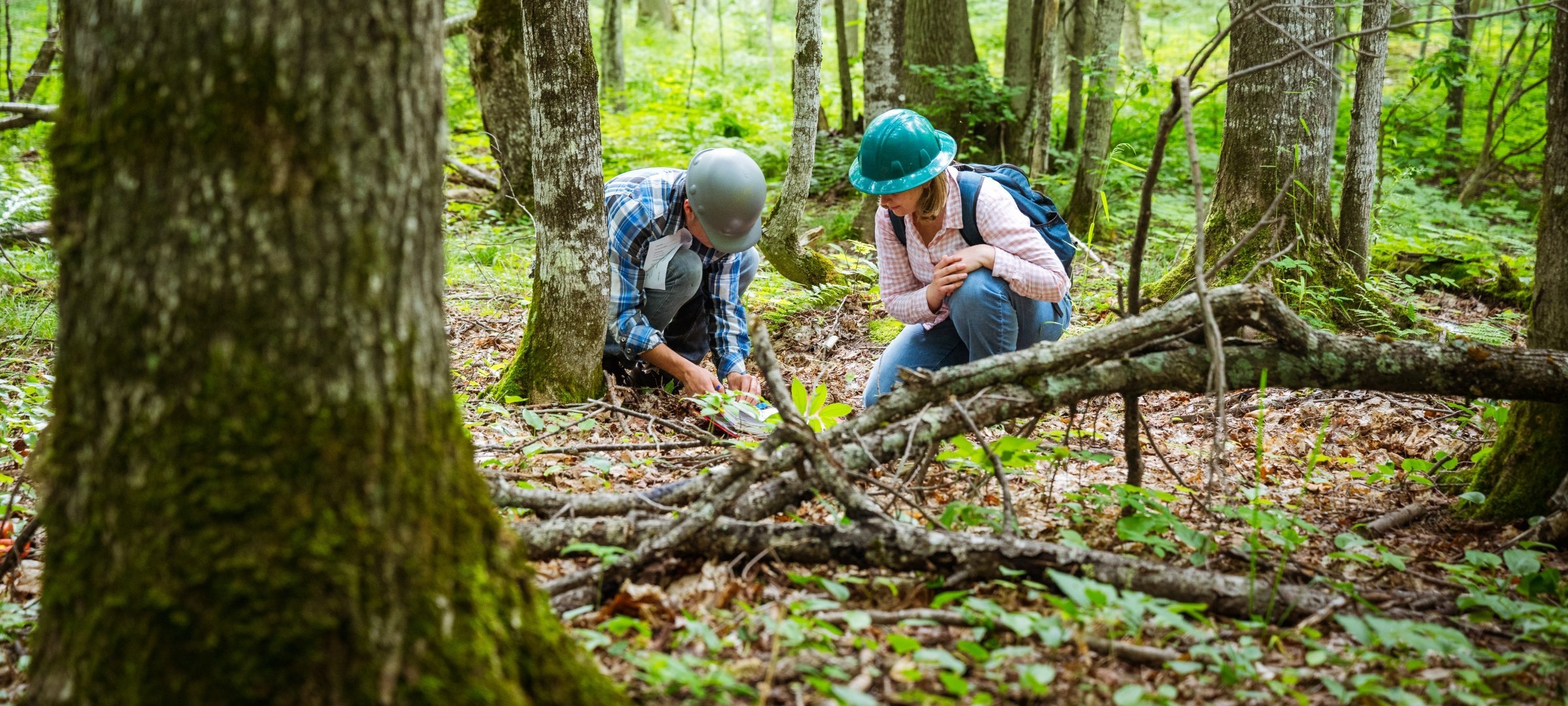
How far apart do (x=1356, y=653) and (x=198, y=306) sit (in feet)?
8.10

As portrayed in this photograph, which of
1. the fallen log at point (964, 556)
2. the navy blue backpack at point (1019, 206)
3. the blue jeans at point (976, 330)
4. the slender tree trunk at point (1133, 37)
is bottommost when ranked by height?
the fallen log at point (964, 556)

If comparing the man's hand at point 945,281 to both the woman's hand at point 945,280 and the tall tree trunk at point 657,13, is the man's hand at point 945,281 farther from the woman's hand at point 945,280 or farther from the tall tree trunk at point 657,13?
the tall tree trunk at point 657,13

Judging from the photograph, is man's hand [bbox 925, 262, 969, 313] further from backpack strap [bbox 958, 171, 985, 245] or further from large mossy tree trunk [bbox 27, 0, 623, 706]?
large mossy tree trunk [bbox 27, 0, 623, 706]

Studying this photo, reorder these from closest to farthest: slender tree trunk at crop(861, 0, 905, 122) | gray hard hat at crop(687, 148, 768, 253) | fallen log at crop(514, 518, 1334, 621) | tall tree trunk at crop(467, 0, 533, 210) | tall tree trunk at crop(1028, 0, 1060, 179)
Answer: fallen log at crop(514, 518, 1334, 621) → gray hard hat at crop(687, 148, 768, 253) → slender tree trunk at crop(861, 0, 905, 122) → tall tree trunk at crop(467, 0, 533, 210) → tall tree trunk at crop(1028, 0, 1060, 179)

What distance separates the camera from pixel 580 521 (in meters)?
2.39

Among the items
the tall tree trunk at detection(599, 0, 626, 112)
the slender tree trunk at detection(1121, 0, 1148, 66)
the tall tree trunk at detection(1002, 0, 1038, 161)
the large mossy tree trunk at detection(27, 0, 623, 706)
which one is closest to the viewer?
the large mossy tree trunk at detection(27, 0, 623, 706)

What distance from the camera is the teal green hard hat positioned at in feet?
12.5

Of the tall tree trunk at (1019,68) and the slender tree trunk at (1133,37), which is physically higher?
the slender tree trunk at (1133,37)

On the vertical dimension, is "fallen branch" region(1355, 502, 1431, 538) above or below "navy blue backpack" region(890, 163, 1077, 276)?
below

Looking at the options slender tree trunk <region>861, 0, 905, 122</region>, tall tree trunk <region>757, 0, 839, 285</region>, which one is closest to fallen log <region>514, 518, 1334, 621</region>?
tall tree trunk <region>757, 0, 839, 285</region>

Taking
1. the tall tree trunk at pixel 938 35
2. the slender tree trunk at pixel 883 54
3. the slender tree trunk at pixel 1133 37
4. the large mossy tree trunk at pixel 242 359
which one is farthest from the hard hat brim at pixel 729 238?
the slender tree trunk at pixel 1133 37

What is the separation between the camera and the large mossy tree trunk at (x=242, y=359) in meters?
1.32

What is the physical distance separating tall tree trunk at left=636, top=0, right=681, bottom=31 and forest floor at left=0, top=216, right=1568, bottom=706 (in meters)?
19.6

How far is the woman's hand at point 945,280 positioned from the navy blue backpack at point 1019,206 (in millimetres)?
190
